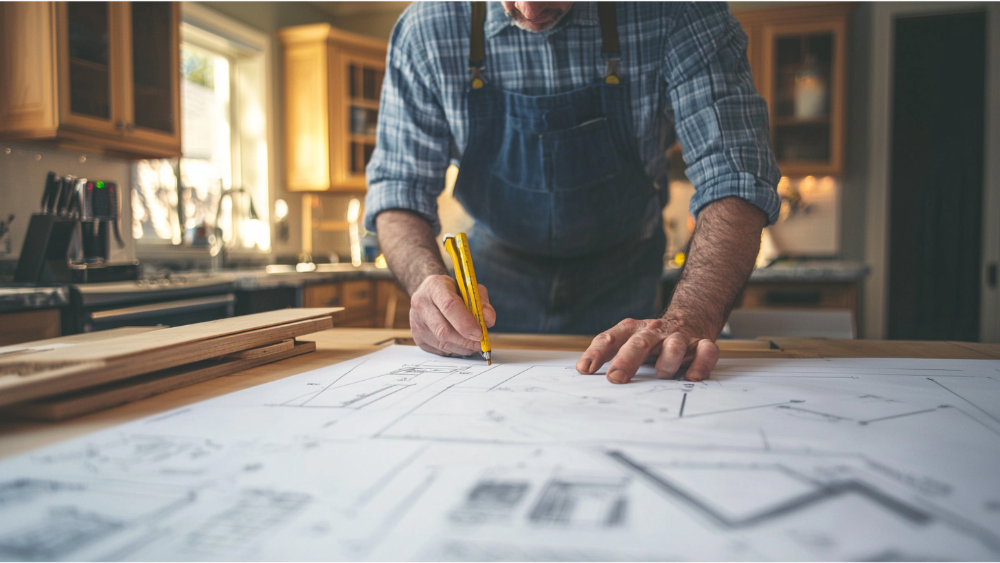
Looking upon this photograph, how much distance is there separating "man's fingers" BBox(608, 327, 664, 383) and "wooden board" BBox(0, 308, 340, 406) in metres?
0.40

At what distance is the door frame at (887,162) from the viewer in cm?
306

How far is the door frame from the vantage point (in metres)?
3.06

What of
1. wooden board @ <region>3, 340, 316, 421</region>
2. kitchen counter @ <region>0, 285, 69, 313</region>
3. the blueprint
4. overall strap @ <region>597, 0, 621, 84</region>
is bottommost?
the blueprint

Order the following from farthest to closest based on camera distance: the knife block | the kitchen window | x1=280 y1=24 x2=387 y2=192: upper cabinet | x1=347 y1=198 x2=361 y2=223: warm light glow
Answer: x1=347 y1=198 x2=361 y2=223: warm light glow < x1=280 y1=24 x2=387 y2=192: upper cabinet < the kitchen window < the knife block

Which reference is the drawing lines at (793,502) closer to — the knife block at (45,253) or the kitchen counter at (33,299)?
the kitchen counter at (33,299)

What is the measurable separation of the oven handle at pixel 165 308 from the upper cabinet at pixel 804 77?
295 cm

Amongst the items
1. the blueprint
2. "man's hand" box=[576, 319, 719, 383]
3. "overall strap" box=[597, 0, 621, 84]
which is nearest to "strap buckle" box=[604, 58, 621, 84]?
"overall strap" box=[597, 0, 621, 84]

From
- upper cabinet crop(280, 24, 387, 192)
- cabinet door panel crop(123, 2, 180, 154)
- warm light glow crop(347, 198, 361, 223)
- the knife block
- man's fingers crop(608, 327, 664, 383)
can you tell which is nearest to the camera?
man's fingers crop(608, 327, 664, 383)

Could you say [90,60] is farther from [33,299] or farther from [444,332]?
[444,332]

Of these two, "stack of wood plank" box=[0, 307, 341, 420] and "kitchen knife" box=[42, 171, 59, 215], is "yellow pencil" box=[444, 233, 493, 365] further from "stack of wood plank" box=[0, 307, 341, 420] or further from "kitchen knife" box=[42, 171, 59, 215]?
"kitchen knife" box=[42, 171, 59, 215]

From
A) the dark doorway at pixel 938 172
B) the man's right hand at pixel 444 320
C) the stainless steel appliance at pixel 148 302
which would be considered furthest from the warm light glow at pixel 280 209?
the dark doorway at pixel 938 172

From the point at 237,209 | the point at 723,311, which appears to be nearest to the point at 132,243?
the point at 237,209

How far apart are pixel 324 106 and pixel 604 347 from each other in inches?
126

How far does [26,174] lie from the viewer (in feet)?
6.43
